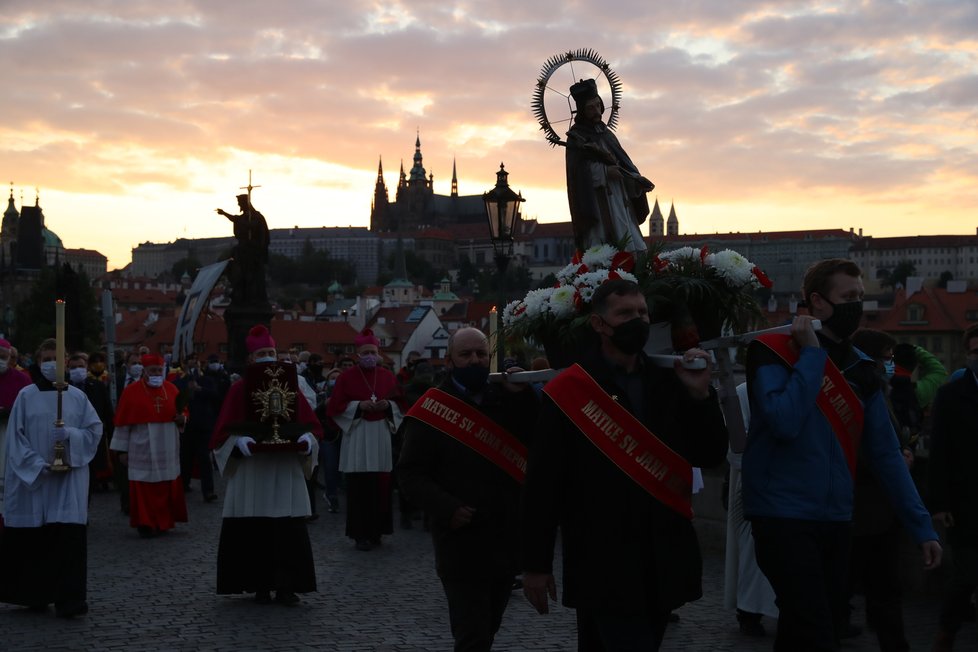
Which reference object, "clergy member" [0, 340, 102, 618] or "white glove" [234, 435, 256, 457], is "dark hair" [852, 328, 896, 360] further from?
"clergy member" [0, 340, 102, 618]

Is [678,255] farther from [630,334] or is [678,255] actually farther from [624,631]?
[624,631]

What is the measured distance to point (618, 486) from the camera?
452 centimetres

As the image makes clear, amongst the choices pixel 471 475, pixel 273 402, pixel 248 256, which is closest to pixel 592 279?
pixel 471 475

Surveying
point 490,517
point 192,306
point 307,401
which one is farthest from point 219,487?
point 490,517

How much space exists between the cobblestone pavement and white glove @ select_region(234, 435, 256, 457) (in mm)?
704

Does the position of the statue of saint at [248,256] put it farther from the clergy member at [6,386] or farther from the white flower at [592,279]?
the white flower at [592,279]

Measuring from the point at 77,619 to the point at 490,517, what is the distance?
392 centimetres

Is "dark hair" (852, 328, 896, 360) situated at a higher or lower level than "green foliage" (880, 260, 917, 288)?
lower

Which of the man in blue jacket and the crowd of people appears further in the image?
the man in blue jacket

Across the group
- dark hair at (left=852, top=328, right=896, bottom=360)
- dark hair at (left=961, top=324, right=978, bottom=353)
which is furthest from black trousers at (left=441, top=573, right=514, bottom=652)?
dark hair at (left=961, top=324, right=978, bottom=353)

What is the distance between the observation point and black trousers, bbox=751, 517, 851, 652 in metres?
4.73

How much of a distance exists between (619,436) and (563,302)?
202cm

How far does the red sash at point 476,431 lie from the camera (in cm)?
582

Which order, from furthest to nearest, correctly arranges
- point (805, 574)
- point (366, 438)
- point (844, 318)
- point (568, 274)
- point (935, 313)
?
point (935, 313) < point (366, 438) < point (568, 274) < point (844, 318) < point (805, 574)
